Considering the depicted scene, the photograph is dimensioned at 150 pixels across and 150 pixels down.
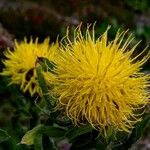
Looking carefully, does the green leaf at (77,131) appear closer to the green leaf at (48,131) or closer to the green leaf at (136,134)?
the green leaf at (48,131)

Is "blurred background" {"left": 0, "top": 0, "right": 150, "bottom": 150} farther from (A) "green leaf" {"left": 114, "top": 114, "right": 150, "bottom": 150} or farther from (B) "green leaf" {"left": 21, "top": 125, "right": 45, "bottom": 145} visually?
(B) "green leaf" {"left": 21, "top": 125, "right": 45, "bottom": 145}

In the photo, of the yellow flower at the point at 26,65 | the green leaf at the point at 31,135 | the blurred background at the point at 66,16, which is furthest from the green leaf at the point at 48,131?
the blurred background at the point at 66,16

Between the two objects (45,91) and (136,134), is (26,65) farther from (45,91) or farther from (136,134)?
(136,134)

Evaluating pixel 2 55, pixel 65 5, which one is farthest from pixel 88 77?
pixel 65 5

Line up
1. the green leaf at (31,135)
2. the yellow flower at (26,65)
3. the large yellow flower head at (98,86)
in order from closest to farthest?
the large yellow flower head at (98,86) → the green leaf at (31,135) → the yellow flower at (26,65)

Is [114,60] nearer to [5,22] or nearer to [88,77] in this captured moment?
[88,77]

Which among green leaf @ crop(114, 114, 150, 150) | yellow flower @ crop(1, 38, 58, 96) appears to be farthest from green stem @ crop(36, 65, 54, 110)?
yellow flower @ crop(1, 38, 58, 96)
